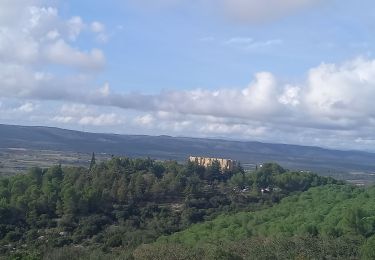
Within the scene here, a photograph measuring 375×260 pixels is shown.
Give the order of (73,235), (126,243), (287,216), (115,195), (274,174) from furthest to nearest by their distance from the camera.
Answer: (274,174) → (115,195) → (287,216) → (73,235) → (126,243)

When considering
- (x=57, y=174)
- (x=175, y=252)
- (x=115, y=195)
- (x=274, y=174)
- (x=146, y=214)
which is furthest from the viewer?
(x=274, y=174)

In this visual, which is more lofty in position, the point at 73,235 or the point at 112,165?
the point at 112,165

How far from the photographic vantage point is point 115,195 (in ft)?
214

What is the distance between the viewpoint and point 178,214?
62219 millimetres

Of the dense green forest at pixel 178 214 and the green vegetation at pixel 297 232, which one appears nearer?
the green vegetation at pixel 297 232

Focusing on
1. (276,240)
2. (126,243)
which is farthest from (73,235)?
(276,240)

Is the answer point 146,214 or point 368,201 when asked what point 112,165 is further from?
point 368,201

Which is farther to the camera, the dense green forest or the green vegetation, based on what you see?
the dense green forest

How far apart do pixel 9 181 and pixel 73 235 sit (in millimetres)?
15743

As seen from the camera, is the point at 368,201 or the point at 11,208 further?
the point at 368,201

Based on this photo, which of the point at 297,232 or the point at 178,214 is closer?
the point at 297,232

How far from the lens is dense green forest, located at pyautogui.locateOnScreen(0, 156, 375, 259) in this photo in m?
39.8

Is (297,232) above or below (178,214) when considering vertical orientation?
above

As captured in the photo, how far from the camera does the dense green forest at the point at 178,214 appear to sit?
131 ft
